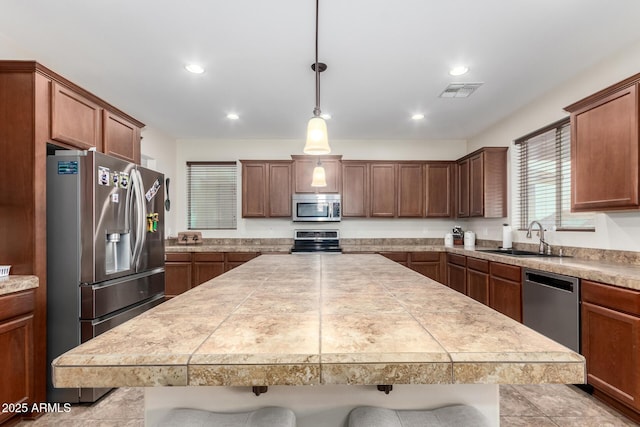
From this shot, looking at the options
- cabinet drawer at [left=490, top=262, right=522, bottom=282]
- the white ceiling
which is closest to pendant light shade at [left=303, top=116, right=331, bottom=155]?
the white ceiling

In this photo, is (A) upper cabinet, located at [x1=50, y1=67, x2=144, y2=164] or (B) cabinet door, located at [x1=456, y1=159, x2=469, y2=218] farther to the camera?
(B) cabinet door, located at [x1=456, y1=159, x2=469, y2=218]

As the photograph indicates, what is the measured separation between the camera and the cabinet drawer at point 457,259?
4.19 meters

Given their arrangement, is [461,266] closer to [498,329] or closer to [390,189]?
[390,189]

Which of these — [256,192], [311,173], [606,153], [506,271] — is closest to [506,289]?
[506,271]

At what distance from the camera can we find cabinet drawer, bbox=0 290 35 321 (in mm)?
1849

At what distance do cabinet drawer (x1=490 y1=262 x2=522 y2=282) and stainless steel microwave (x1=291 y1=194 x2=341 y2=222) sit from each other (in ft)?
7.42

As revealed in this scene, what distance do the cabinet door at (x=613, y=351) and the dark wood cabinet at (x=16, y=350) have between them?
3.66 metres

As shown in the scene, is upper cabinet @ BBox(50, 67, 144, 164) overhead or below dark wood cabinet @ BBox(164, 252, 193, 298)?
overhead

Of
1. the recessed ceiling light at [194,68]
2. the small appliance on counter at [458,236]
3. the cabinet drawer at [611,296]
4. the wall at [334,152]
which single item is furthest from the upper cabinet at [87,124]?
the small appliance on counter at [458,236]

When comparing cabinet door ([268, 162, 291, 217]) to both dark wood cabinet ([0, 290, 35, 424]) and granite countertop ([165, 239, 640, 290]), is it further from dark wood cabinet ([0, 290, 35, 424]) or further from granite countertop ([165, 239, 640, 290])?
dark wood cabinet ([0, 290, 35, 424])

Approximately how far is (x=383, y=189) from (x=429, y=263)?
51.9 inches

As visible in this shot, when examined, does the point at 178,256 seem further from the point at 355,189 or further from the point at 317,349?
the point at 317,349

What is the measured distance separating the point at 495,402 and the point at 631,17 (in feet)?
8.88

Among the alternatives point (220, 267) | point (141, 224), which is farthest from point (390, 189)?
point (141, 224)
